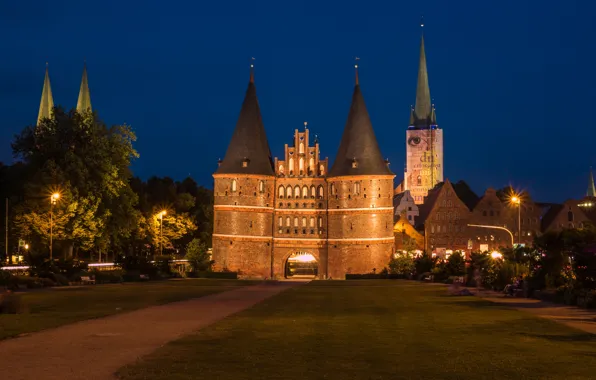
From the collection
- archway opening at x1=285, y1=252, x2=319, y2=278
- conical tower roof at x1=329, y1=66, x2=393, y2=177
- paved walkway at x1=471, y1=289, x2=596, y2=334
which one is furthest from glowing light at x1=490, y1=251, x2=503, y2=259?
archway opening at x1=285, y1=252, x2=319, y2=278

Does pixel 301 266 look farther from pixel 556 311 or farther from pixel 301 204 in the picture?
pixel 556 311

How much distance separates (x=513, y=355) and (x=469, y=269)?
128ft

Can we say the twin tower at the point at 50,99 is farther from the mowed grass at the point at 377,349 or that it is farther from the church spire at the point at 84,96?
the mowed grass at the point at 377,349

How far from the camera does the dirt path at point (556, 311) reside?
1015 inches

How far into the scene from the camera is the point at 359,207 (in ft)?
354

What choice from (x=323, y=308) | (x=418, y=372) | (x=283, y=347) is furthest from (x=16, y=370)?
(x=323, y=308)

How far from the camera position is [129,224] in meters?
79.4

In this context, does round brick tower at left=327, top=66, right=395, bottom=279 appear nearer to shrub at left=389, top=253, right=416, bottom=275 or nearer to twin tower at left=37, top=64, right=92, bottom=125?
shrub at left=389, top=253, right=416, bottom=275

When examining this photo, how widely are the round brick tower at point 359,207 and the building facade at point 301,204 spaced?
13cm

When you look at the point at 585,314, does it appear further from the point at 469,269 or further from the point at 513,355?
the point at 469,269

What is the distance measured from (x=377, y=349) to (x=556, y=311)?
14562mm

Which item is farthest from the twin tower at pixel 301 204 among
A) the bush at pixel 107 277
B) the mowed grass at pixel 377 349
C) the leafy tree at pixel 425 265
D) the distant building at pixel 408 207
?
the mowed grass at pixel 377 349

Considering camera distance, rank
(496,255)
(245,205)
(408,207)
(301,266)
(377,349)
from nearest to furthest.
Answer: (377,349) < (496,255) < (245,205) < (301,266) < (408,207)

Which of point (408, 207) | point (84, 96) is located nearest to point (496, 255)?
point (84, 96)
